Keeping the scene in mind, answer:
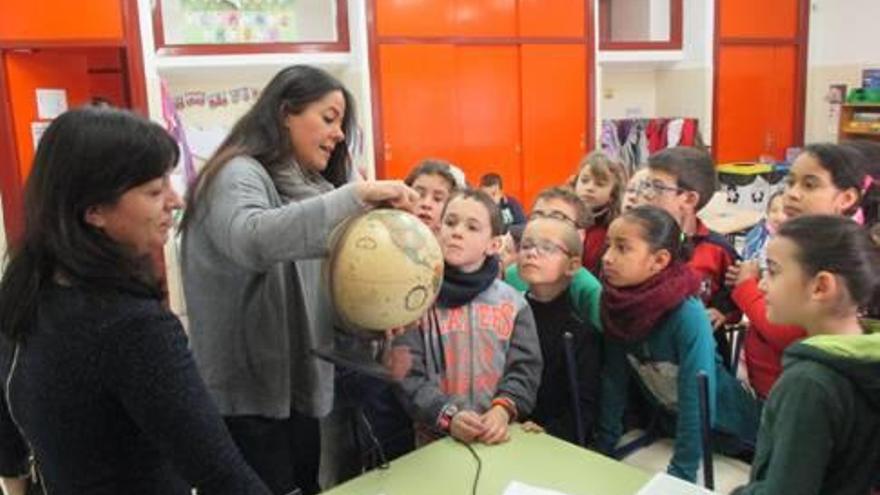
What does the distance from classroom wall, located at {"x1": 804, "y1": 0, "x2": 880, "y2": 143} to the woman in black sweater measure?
742 centimetres

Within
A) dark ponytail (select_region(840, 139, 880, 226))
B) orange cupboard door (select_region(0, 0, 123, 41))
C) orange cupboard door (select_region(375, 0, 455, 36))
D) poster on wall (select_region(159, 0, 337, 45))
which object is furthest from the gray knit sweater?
orange cupboard door (select_region(375, 0, 455, 36))

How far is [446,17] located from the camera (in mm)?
5535

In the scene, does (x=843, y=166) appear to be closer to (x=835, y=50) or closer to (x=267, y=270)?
(x=267, y=270)

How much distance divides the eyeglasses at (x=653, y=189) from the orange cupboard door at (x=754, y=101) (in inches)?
194

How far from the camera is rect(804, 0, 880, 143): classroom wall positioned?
277 inches

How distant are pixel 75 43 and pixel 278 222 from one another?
3566mm

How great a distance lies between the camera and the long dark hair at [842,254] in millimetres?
1363

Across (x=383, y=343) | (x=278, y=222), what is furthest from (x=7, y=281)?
(x=383, y=343)

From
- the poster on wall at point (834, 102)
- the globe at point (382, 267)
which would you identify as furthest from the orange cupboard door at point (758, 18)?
the globe at point (382, 267)

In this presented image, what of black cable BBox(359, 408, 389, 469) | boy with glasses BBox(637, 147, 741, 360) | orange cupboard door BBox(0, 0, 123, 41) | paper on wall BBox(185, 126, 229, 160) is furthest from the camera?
paper on wall BBox(185, 126, 229, 160)

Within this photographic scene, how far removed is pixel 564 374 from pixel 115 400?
4.22 ft

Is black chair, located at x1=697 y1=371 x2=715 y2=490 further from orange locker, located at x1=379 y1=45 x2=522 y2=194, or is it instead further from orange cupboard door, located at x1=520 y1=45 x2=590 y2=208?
orange cupboard door, located at x1=520 y1=45 x2=590 y2=208

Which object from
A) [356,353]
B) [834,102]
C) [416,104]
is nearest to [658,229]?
[356,353]

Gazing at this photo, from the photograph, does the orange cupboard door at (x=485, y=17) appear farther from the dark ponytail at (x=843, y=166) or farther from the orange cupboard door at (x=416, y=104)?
the dark ponytail at (x=843, y=166)
